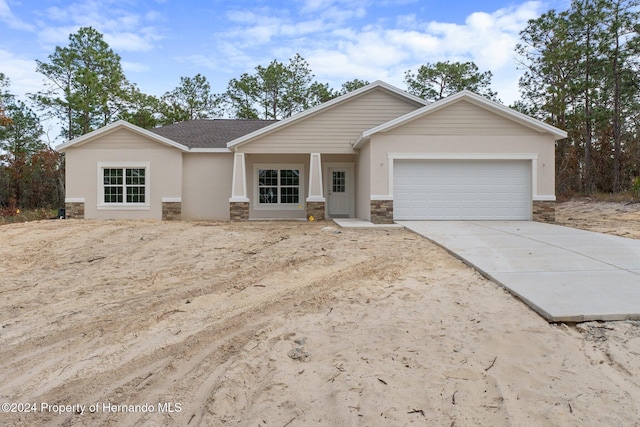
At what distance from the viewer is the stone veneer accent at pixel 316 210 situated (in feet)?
46.5

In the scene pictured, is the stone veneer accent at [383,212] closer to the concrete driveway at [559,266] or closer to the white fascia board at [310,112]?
the concrete driveway at [559,266]

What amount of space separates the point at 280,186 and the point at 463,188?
7.21 meters

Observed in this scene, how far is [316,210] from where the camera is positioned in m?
14.2

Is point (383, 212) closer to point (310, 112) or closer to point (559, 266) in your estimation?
point (310, 112)

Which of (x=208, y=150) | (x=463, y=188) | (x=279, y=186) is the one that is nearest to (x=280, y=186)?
(x=279, y=186)

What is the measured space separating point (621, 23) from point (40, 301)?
27.1 m

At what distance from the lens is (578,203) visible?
59.9 ft

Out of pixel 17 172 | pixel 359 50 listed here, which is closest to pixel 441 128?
pixel 359 50

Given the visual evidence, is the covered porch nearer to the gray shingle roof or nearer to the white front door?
the white front door

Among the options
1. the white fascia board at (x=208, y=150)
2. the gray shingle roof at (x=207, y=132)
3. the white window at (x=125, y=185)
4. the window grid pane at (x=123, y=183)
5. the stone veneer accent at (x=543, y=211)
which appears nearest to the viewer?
the stone veneer accent at (x=543, y=211)

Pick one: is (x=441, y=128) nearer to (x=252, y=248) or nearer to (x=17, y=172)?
(x=252, y=248)

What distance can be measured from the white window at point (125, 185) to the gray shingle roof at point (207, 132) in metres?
2.03

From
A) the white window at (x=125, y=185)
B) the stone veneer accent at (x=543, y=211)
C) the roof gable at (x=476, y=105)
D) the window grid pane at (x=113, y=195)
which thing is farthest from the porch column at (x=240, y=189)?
the stone veneer accent at (x=543, y=211)

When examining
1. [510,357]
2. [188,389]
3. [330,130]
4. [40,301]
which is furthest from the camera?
[330,130]
